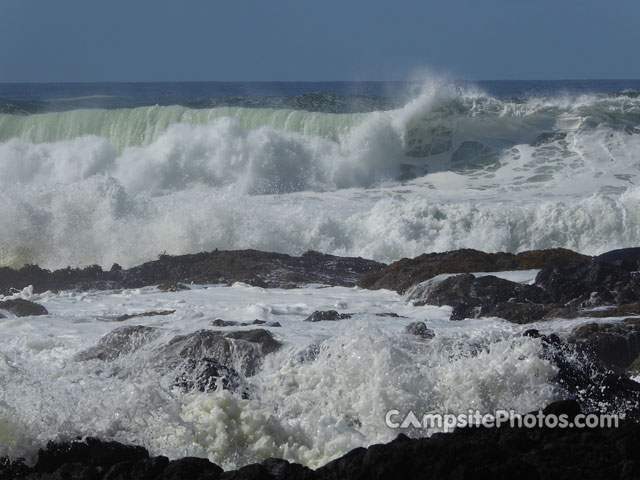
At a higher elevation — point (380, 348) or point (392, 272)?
point (392, 272)

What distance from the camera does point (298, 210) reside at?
1805cm

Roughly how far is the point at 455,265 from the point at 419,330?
3.69 m

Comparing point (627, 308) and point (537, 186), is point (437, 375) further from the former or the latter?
point (537, 186)

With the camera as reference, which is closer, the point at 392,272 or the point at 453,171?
the point at 392,272

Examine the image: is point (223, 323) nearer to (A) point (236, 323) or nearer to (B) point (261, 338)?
(A) point (236, 323)

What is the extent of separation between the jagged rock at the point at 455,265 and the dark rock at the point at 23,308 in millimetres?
3880

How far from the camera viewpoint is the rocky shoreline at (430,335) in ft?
16.3

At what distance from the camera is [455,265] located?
40.7 feet

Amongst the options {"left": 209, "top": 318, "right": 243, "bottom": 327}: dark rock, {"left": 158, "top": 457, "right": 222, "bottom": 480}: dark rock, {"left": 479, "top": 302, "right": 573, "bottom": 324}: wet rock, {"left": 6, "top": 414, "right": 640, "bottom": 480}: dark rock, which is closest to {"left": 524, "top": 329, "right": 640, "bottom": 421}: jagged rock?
{"left": 6, "top": 414, "right": 640, "bottom": 480}: dark rock

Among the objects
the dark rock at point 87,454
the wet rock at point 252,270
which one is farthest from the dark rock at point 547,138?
the dark rock at point 87,454

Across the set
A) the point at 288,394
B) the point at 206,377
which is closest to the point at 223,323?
the point at 288,394

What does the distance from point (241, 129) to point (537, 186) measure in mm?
8744

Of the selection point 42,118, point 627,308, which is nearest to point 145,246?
point 627,308

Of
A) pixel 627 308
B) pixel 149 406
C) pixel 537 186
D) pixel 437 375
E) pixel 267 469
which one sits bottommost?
pixel 267 469
